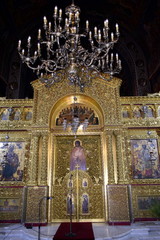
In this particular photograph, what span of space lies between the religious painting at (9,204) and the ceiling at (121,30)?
672 centimetres

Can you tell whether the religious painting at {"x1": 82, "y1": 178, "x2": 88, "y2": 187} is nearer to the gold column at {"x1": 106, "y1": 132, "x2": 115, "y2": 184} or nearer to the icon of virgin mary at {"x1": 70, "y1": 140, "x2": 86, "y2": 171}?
the icon of virgin mary at {"x1": 70, "y1": 140, "x2": 86, "y2": 171}

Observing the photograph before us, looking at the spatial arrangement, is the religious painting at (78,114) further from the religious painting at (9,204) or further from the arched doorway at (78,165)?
the religious painting at (9,204)

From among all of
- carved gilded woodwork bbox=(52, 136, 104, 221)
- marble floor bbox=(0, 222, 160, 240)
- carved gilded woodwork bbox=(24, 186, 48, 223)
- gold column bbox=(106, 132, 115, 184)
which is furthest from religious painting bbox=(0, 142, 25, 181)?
gold column bbox=(106, 132, 115, 184)

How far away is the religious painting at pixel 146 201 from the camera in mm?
8000

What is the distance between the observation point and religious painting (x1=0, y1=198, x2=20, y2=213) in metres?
8.08

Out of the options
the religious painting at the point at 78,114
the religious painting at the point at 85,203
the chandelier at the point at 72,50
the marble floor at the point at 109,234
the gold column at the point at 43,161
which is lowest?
the marble floor at the point at 109,234

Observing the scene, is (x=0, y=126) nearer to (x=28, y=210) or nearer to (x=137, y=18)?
(x=28, y=210)

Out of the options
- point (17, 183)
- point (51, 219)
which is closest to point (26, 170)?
point (17, 183)

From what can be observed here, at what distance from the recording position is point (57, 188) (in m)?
8.60

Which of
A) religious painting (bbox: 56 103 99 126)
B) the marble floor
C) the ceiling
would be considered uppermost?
the ceiling

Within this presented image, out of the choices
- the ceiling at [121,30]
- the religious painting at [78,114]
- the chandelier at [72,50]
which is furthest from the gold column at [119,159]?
the ceiling at [121,30]

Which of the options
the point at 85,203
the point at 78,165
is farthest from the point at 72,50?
the point at 85,203

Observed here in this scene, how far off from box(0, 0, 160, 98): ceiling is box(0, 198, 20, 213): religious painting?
22.0 ft

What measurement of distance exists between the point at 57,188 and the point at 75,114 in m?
3.63
